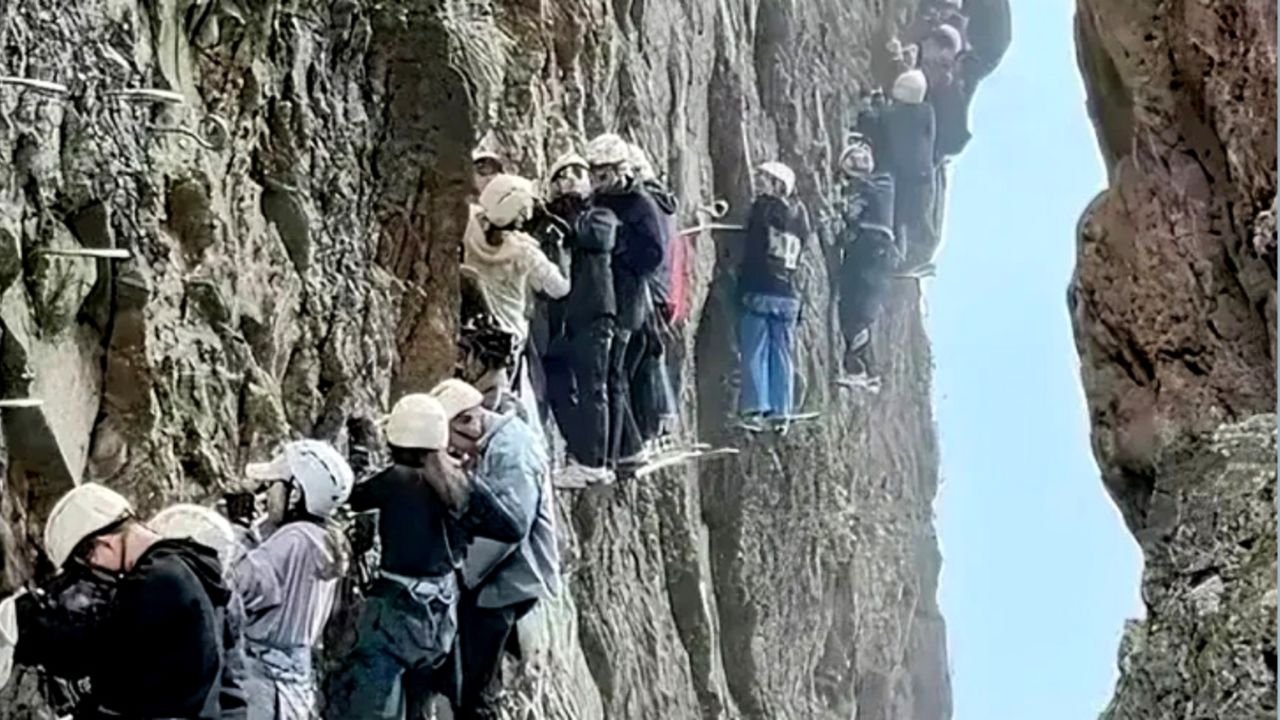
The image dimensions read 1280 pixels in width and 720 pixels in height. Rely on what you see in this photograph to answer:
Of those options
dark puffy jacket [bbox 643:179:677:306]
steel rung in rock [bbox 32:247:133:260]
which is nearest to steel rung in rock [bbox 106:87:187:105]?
steel rung in rock [bbox 32:247:133:260]

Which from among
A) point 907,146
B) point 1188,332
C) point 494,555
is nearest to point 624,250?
point 494,555

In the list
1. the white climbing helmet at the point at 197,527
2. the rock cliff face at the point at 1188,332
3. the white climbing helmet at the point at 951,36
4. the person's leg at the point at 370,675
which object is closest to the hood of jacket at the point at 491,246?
the person's leg at the point at 370,675

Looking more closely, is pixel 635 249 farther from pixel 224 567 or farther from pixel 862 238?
pixel 862 238

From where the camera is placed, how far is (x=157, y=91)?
5199 millimetres

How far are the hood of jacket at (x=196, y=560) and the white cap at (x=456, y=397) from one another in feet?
6.48

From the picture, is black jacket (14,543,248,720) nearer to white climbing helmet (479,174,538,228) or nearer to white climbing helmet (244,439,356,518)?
white climbing helmet (244,439,356,518)

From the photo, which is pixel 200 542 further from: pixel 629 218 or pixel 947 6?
pixel 947 6

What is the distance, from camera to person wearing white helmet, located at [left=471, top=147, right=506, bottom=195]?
7648 millimetres

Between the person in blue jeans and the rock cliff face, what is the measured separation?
461cm

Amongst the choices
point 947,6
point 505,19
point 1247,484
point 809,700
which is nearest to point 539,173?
point 505,19

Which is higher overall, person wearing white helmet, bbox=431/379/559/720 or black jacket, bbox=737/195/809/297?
black jacket, bbox=737/195/809/297

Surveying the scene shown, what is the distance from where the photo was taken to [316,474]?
4766mm

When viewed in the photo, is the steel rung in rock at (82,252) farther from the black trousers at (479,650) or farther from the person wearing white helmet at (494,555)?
the black trousers at (479,650)

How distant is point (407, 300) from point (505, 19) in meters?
1.75
